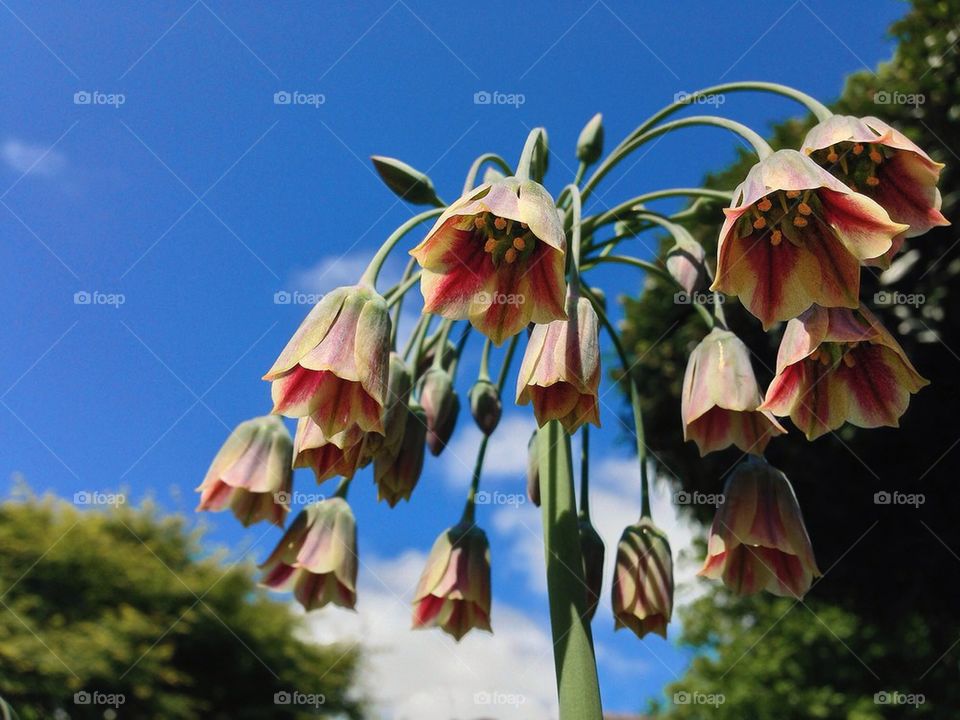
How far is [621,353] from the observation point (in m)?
2.16

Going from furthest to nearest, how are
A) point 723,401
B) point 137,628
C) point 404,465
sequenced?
1. point 137,628
2. point 404,465
3. point 723,401

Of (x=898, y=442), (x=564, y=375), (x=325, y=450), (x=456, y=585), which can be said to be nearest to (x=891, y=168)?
(x=564, y=375)

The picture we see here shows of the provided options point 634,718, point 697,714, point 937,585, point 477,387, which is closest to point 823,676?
point 697,714

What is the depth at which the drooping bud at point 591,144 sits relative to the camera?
7.38ft

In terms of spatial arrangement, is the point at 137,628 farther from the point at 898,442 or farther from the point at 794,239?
the point at 794,239

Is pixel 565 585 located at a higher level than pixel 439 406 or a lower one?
lower

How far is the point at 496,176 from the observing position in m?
1.99

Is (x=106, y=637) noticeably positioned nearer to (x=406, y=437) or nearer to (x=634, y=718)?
(x=634, y=718)

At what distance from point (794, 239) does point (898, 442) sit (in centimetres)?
513

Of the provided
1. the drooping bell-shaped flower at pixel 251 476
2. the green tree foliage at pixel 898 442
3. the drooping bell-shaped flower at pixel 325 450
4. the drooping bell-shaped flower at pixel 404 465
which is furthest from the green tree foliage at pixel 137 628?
the drooping bell-shaped flower at pixel 325 450

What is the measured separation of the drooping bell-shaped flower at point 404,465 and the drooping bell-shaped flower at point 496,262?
47 cm

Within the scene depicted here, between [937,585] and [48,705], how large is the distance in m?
9.77

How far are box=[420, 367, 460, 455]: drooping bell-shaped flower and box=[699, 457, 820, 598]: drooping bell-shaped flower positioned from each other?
29.1 inches

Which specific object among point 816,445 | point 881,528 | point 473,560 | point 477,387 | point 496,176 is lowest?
point 473,560
